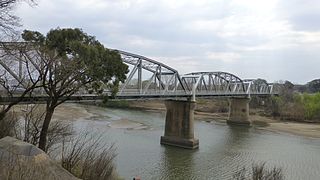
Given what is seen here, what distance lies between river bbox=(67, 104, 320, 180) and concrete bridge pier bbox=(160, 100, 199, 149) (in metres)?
1.59

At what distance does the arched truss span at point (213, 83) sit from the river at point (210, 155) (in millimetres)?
8788

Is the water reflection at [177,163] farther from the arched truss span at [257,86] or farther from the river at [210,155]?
the arched truss span at [257,86]

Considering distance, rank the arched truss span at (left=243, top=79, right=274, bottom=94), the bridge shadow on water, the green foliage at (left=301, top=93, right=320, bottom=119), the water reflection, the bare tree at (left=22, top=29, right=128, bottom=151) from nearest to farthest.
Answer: the bare tree at (left=22, top=29, right=128, bottom=151) < the water reflection < the bridge shadow on water < the green foliage at (left=301, top=93, right=320, bottom=119) < the arched truss span at (left=243, top=79, right=274, bottom=94)

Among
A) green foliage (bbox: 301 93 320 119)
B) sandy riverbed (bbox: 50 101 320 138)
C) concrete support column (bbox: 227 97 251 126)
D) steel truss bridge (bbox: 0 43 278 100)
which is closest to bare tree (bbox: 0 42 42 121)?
steel truss bridge (bbox: 0 43 278 100)

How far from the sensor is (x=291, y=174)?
3231 centimetres

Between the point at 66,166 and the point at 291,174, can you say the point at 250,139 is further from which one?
the point at 66,166

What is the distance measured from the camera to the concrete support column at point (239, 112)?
7888 centimetres

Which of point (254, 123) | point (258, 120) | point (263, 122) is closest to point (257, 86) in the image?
point (258, 120)

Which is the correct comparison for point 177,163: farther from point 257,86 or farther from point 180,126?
point 257,86

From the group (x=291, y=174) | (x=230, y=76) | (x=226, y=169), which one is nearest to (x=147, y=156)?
(x=226, y=169)

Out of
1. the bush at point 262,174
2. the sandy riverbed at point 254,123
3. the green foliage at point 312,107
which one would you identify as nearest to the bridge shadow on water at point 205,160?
the bush at point 262,174

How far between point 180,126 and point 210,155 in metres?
8.44

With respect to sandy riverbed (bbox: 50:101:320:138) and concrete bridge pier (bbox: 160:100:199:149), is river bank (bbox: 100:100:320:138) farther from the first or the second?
concrete bridge pier (bbox: 160:100:199:149)

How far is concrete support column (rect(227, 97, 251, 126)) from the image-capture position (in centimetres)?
7888
